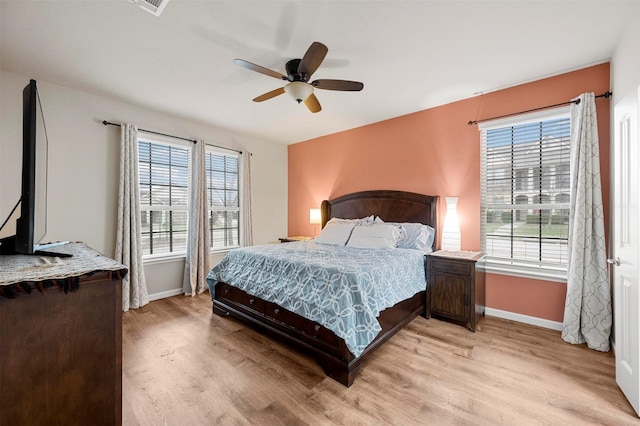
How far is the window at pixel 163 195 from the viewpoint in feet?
12.2

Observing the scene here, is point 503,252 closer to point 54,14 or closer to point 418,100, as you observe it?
point 418,100

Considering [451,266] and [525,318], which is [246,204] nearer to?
[451,266]

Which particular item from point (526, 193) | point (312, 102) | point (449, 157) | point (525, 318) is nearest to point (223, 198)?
point (312, 102)

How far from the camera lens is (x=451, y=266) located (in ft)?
9.39

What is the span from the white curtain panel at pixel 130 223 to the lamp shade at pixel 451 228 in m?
3.87

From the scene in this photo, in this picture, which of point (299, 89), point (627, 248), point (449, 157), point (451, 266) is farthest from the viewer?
point (449, 157)

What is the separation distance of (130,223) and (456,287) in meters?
3.91

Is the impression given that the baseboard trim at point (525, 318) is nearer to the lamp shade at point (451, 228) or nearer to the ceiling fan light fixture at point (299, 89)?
the lamp shade at point (451, 228)

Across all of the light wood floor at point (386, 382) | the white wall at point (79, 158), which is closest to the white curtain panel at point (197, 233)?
the white wall at point (79, 158)

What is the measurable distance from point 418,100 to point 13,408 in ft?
13.0

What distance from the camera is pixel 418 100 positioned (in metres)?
3.36

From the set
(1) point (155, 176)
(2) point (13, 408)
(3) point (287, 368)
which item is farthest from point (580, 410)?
(1) point (155, 176)

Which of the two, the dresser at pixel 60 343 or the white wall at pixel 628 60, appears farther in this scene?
the white wall at pixel 628 60

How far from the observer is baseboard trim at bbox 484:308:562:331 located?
9.05 ft
